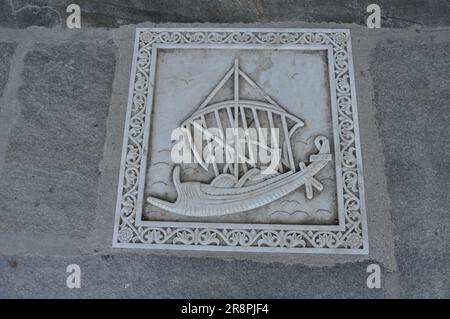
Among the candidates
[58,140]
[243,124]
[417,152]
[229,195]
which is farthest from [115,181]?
[417,152]

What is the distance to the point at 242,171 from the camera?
1727 mm

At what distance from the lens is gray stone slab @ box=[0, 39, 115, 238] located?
67.1 inches

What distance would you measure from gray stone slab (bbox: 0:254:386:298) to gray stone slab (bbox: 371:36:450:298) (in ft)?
0.62

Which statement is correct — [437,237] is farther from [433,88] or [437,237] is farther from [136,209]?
[136,209]

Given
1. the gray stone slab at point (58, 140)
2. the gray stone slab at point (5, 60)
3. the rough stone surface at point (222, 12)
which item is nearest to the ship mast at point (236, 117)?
the rough stone surface at point (222, 12)

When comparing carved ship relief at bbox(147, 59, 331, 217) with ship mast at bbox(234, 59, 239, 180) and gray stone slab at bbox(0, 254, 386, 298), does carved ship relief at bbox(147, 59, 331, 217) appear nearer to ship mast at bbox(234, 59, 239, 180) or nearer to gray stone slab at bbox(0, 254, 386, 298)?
ship mast at bbox(234, 59, 239, 180)

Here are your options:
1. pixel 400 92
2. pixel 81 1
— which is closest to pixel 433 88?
pixel 400 92

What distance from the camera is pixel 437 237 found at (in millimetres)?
1621

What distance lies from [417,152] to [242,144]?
721mm

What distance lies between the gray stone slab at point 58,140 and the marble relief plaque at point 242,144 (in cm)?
15

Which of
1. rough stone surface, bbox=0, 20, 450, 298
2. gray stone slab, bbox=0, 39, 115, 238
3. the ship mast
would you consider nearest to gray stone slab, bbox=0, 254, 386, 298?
rough stone surface, bbox=0, 20, 450, 298

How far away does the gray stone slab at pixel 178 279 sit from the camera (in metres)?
1.59

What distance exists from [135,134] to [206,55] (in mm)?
492
